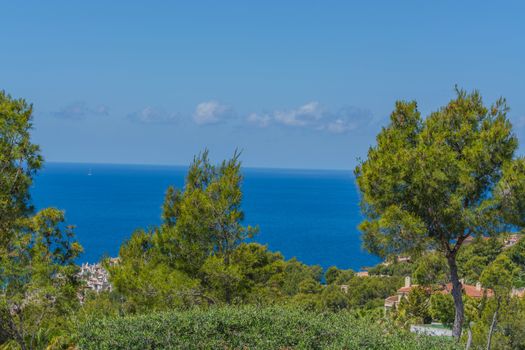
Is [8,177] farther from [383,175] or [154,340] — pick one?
[383,175]

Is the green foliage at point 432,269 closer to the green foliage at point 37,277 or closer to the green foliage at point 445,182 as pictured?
the green foliage at point 445,182

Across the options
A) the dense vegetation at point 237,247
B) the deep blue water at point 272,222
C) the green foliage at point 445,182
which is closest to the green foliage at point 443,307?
the deep blue water at point 272,222

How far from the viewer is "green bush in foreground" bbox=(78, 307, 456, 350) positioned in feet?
20.6

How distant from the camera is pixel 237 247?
1100 centimetres

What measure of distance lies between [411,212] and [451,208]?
659 millimetres

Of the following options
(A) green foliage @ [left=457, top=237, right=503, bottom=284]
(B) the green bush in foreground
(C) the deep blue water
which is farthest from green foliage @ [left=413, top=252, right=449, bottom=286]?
(C) the deep blue water

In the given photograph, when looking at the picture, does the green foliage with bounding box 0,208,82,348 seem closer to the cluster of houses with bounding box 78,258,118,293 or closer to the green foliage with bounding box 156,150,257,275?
the cluster of houses with bounding box 78,258,118,293

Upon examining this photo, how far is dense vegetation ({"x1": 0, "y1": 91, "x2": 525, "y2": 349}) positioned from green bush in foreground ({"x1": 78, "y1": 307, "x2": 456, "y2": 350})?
0.05 feet

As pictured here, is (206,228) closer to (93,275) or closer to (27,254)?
(93,275)

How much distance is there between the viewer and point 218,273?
10305 mm

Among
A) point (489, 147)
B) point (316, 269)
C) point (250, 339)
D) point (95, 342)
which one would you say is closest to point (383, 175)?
point (489, 147)

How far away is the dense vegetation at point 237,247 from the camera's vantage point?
21.7 feet

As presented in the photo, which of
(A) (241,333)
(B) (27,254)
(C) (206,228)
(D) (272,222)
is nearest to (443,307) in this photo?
(C) (206,228)

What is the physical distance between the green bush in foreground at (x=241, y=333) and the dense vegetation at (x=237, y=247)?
16 millimetres
